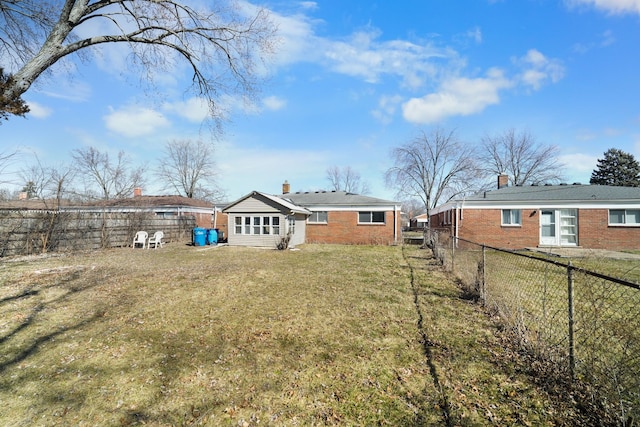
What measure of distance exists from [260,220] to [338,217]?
5.88m

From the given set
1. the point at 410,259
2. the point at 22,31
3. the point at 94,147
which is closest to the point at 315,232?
the point at 410,259

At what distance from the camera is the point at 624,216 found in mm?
16266

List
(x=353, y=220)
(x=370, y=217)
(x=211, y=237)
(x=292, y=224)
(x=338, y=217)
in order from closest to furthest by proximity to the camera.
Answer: (x=292, y=224)
(x=211, y=237)
(x=370, y=217)
(x=353, y=220)
(x=338, y=217)

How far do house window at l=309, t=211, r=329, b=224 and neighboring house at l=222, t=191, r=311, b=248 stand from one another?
3.01 m

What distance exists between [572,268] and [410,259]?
10.4m

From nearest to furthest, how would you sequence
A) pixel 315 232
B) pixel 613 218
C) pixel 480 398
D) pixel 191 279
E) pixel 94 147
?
pixel 480 398 → pixel 191 279 → pixel 613 218 → pixel 315 232 → pixel 94 147

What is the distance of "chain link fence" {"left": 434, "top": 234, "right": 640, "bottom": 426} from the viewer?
113 inches

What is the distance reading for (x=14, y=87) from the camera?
18.6ft

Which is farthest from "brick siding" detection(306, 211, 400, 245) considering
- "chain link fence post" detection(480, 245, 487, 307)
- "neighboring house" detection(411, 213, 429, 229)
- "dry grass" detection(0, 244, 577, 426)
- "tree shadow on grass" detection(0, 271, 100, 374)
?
"neighboring house" detection(411, 213, 429, 229)

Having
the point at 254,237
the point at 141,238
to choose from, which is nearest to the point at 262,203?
the point at 254,237

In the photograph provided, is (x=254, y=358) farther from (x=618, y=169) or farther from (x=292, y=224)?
(x=618, y=169)

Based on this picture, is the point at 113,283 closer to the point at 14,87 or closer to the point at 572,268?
the point at 14,87

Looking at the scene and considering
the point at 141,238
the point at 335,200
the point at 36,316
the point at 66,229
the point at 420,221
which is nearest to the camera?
the point at 36,316

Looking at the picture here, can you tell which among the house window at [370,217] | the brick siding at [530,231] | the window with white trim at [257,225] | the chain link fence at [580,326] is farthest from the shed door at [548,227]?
the window with white trim at [257,225]
